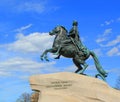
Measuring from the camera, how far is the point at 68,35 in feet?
63.6

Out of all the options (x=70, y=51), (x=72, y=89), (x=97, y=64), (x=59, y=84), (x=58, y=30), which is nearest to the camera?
(x=72, y=89)

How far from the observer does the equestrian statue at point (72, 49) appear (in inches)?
741

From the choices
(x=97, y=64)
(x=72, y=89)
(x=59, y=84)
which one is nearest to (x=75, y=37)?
(x=97, y=64)

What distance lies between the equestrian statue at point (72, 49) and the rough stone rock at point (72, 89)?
1.07 meters

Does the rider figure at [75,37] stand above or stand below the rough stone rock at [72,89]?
above

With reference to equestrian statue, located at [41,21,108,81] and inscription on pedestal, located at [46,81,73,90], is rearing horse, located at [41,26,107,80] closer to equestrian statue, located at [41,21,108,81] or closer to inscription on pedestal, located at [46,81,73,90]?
equestrian statue, located at [41,21,108,81]

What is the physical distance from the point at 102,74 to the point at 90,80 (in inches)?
60.8

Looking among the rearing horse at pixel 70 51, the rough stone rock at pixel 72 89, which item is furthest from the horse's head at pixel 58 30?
the rough stone rock at pixel 72 89

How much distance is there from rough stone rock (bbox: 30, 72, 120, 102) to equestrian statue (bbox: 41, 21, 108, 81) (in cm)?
107

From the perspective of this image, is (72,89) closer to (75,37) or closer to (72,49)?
(72,49)

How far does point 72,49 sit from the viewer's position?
18.9 metres

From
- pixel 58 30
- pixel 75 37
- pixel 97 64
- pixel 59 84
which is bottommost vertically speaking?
pixel 59 84

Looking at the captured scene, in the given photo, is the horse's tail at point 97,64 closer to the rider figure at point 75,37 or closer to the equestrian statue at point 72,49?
the equestrian statue at point 72,49

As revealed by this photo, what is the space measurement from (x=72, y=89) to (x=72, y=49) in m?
2.03
